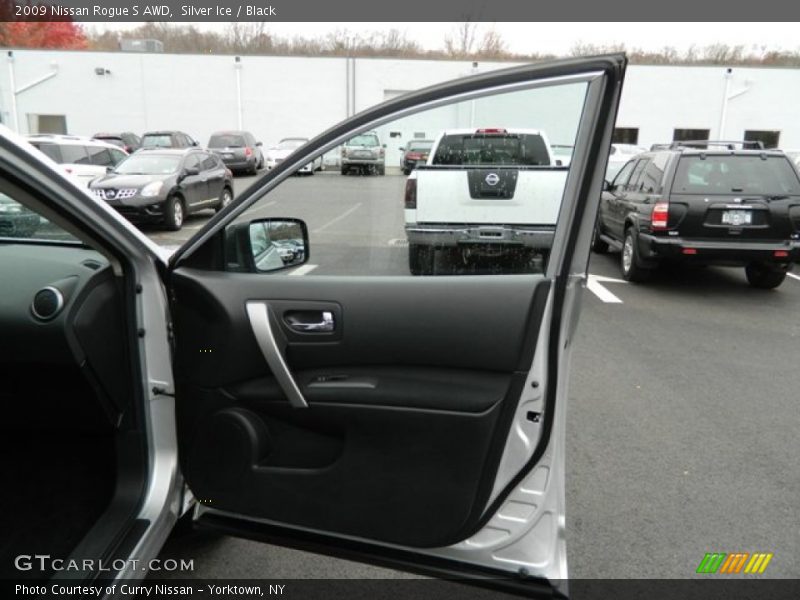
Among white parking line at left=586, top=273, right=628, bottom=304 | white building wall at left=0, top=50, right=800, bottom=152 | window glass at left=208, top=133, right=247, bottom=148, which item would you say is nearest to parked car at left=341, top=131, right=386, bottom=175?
white parking line at left=586, top=273, right=628, bottom=304

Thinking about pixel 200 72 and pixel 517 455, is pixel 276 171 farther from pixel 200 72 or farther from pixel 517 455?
pixel 200 72

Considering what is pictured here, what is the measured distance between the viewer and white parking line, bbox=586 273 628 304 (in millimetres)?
7066

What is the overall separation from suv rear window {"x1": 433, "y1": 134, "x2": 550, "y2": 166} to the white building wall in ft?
93.8

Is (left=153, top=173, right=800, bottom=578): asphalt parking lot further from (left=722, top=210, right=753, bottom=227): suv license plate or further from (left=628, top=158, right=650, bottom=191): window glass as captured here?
(left=628, top=158, right=650, bottom=191): window glass

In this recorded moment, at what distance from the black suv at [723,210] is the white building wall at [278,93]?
78.9ft

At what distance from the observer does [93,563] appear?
1867 mm

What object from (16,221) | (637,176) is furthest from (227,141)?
(16,221)

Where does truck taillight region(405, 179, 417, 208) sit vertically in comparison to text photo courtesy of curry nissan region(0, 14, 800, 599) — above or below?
above

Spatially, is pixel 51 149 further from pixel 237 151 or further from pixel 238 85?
pixel 238 85

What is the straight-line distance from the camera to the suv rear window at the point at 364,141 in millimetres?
1915

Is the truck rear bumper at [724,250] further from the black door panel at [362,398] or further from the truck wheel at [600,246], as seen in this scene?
the black door panel at [362,398]

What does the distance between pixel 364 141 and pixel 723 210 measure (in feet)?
19.9

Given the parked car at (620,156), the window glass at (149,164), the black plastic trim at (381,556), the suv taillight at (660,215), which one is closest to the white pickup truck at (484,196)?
the black plastic trim at (381,556)

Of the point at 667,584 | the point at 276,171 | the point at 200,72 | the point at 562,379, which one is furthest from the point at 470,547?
the point at 200,72
